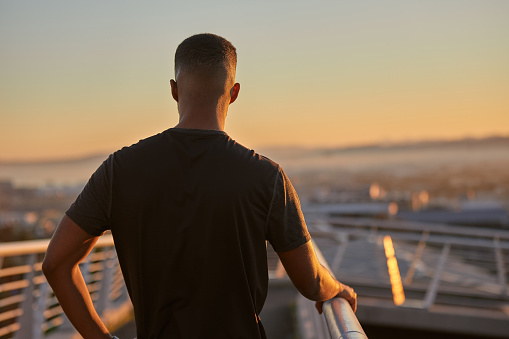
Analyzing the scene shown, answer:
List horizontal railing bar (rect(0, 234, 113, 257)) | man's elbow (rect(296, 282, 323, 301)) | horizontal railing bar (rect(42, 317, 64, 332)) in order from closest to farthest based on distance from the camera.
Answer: man's elbow (rect(296, 282, 323, 301)) < horizontal railing bar (rect(0, 234, 113, 257)) < horizontal railing bar (rect(42, 317, 64, 332))

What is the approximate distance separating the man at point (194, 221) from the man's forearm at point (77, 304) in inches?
1.4

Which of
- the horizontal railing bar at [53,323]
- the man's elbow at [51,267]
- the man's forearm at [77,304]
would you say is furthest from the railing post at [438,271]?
the man's elbow at [51,267]

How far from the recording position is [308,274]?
164cm

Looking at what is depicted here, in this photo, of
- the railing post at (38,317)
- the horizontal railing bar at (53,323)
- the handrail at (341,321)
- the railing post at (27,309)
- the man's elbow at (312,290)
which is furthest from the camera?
the horizontal railing bar at (53,323)

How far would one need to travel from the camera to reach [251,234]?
151 centimetres

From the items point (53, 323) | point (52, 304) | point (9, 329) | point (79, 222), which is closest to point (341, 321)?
point (79, 222)

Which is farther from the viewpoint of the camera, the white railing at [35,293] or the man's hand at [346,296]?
the white railing at [35,293]

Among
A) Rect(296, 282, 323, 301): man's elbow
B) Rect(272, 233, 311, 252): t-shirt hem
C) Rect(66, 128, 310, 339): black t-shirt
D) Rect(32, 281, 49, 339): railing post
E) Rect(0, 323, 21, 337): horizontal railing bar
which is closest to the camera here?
Rect(66, 128, 310, 339): black t-shirt

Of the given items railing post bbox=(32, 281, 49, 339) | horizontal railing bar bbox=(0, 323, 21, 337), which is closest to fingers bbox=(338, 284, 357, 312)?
horizontal railing bar bbox=(0, 323, 21, 337)

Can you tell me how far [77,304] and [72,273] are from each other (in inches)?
3.9

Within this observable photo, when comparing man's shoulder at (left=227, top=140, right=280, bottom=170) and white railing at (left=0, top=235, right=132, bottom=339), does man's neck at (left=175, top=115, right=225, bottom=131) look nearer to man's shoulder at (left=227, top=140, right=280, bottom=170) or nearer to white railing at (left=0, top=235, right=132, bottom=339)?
man's shoulder at (left=227, top=140, right=280, bottom=170)

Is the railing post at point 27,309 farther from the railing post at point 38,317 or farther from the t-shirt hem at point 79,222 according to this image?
the t-shirt hem at point 79,222

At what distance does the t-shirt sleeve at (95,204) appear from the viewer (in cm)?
150

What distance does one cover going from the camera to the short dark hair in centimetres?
159
